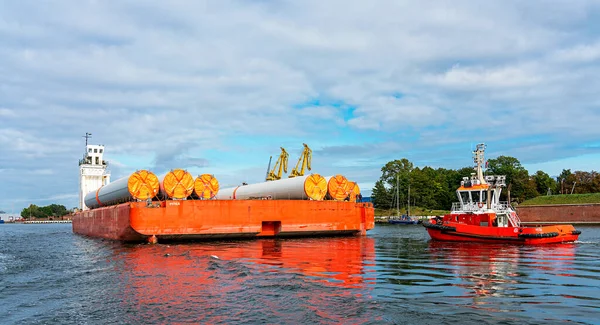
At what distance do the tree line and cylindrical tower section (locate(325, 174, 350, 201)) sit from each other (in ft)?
208

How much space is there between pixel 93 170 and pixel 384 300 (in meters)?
73.5

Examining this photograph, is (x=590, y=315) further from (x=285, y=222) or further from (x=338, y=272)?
(x=285, y=222)

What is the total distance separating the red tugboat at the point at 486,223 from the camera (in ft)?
100

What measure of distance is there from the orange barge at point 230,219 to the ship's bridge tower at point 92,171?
35090 mm

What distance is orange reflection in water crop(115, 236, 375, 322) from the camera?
38.3 feet

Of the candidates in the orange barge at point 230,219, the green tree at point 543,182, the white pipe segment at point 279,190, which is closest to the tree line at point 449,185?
the green tree at point 543,182

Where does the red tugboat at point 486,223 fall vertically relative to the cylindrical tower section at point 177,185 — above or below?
below

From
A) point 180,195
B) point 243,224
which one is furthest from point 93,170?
point 243,224

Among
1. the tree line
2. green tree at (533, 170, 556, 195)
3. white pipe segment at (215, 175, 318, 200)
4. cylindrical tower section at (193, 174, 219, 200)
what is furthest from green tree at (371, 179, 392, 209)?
cylindrical tower section at (193, 174, 219, 200)

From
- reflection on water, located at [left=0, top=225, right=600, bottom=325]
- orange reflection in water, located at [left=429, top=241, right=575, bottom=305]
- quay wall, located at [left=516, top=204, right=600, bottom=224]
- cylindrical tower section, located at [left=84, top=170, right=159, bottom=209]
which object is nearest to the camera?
reflection on water, located at [left=0, top=225, right=600, bottom=325]

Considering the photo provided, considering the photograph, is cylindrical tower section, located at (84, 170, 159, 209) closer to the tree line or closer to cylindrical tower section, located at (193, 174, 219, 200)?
cylindrical tower section, located at (193, 174, 219, 200)

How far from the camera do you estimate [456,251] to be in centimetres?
2586

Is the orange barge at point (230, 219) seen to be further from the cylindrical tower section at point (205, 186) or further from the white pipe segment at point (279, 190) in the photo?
the cylindrical tower section at point (205, 186)

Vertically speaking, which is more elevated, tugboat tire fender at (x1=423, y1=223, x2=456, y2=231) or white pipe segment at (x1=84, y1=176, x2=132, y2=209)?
white pipe segment at (x1=84, y1=176, x2=132, y2=209)
